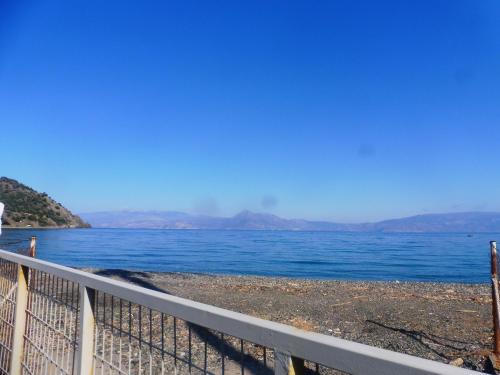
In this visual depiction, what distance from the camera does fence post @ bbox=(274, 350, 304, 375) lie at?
1409mm

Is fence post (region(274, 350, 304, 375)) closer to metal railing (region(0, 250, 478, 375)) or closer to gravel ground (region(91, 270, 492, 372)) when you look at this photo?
metal railing (region(0, 250, 478, 375))

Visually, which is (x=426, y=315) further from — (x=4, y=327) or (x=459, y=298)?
(x=4, y=327)

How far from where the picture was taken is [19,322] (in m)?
3.73

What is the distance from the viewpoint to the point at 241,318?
158 centimetres

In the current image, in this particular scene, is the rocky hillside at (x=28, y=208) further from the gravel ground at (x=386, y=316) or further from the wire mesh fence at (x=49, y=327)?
the wire mesh fence at (x=49, y=327)

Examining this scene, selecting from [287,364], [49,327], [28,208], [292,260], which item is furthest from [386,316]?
[28,208]

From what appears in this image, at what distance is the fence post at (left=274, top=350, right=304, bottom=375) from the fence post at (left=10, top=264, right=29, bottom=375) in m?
3.05

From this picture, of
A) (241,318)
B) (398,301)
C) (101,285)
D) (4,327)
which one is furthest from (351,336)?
→ (241,318)

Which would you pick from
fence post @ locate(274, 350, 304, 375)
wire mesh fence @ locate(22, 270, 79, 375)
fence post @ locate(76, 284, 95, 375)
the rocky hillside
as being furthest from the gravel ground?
the rocky hillside

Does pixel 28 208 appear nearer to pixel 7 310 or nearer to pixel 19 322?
pixel 7 310

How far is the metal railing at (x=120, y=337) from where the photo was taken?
1260 millimetres

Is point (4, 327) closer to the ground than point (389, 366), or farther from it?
closer to the ground

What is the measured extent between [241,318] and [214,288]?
48.4 ft

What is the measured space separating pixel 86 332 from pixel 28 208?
154502 mm
